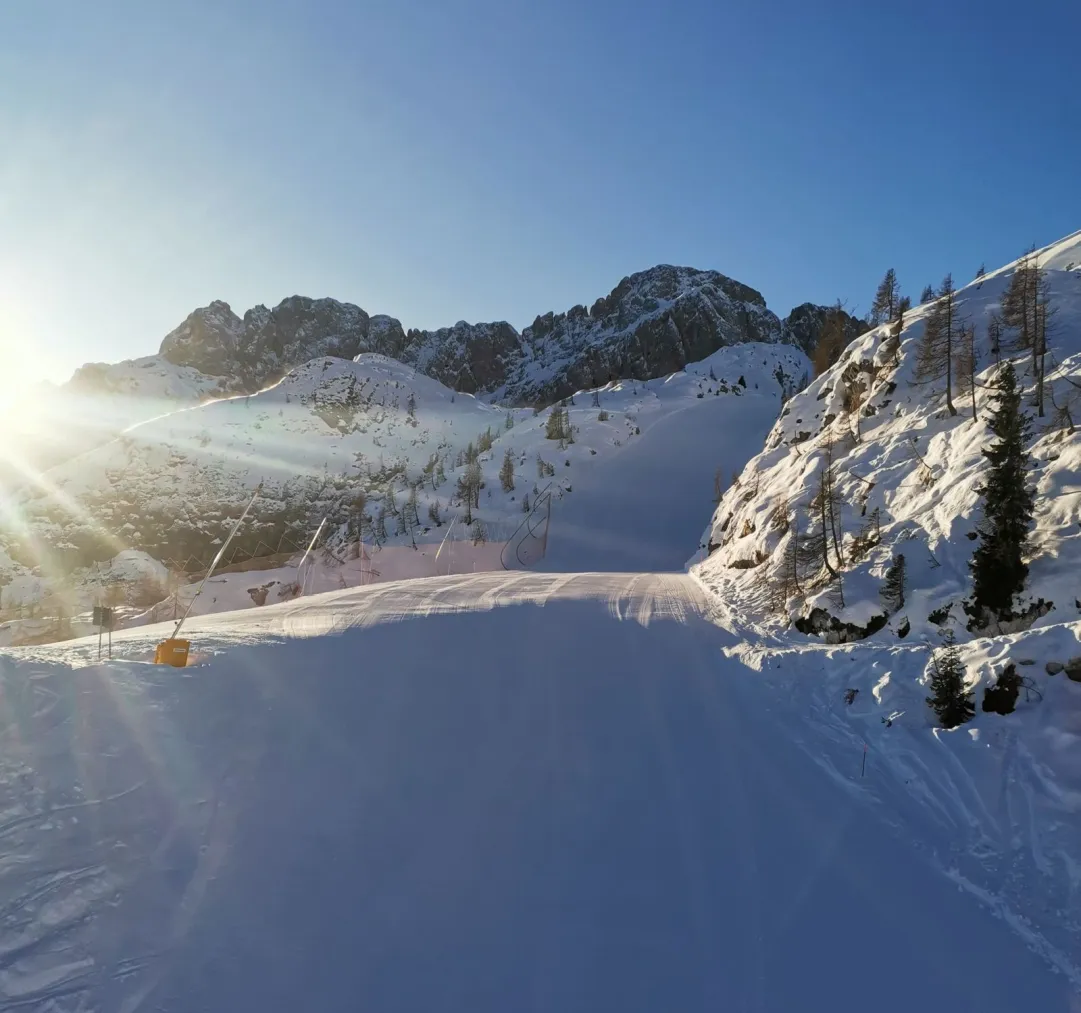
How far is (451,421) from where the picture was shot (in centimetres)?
10962

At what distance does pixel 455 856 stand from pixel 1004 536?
14.1 meters

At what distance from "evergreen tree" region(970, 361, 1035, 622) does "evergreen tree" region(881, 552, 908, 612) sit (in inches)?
78.5

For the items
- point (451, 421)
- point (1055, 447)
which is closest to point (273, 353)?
point (451, 421)

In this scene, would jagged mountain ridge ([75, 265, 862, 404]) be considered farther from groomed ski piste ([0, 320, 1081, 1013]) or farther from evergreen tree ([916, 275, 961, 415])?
groomed ski piste ([0, 320, 1081, 1013])

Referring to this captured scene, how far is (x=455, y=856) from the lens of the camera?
25.8ft

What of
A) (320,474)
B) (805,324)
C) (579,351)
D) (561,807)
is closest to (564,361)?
(579,351)

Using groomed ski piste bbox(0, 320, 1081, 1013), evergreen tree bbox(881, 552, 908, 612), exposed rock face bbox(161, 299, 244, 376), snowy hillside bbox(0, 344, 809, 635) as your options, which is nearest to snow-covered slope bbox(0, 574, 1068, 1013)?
groomed ski piste bbox(0, 320, 1081, 1013)

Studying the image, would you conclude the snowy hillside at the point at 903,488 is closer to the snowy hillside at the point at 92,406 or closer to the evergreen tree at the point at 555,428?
the evergreen tree at the point at 555,428

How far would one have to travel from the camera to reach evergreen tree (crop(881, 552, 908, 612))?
643 inches

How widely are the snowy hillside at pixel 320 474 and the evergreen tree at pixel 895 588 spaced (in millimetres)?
33471

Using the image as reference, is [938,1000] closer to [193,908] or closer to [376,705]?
[193,908]

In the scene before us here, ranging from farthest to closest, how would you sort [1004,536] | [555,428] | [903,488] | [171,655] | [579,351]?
[579,351] < [555,428] < [903,488] < [1004,536] < [171,655]

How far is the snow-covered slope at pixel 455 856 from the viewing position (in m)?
5.95

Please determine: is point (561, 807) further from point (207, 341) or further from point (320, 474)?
point (207, 341)
